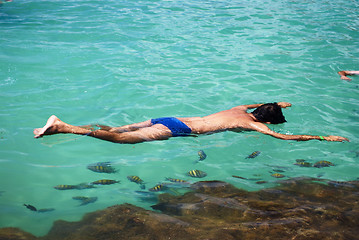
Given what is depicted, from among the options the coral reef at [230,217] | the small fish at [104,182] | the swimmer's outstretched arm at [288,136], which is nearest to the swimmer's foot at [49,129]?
the small fish at [104,182]

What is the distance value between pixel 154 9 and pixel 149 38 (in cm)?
539

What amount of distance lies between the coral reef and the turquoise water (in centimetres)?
42

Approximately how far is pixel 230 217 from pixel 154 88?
5.91m

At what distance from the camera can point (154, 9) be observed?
61.1 ft

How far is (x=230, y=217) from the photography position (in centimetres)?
471

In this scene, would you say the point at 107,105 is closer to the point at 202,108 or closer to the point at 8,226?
the point at 202,108

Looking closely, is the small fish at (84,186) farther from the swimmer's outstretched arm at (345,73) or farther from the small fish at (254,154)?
the swimmer's outstretched arm at (345,73)

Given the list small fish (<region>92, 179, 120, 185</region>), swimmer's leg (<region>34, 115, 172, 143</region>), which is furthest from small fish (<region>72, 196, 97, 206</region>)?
swimmer's leg (<region>34, 115, 172, 143</region>)

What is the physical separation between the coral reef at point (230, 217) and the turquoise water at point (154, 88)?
0.42 metres

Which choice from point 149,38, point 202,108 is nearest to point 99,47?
point 149,38

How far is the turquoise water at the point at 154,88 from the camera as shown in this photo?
247 inches

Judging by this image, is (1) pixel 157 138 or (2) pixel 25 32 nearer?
(1) pixel 157 138

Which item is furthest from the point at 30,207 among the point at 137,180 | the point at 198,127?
the point at 198,127

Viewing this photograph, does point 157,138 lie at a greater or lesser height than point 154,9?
lesser
